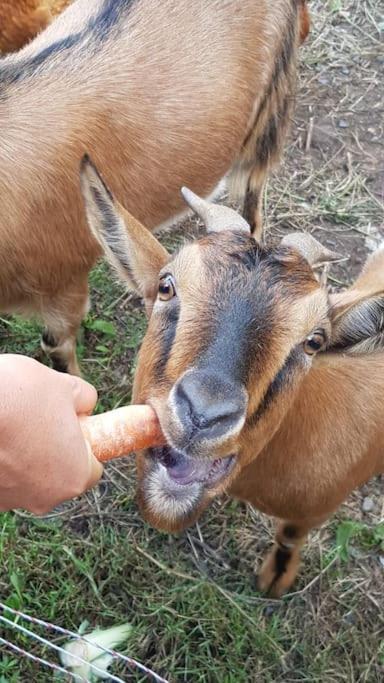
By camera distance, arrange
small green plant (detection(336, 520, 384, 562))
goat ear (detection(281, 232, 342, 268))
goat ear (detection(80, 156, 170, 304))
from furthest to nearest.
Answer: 1. small green plant (detection(336, 520, 384, 562))
2. goat ear (detection(281, 232, 342, 268))
3. goat ear (detection(80, 156, 170, 304))

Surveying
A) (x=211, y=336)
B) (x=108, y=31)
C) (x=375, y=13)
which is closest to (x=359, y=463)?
(x=211, y=336)

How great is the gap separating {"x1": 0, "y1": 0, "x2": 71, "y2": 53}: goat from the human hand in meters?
3.69

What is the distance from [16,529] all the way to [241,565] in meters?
1.17

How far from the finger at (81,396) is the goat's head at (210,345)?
0.24 meters

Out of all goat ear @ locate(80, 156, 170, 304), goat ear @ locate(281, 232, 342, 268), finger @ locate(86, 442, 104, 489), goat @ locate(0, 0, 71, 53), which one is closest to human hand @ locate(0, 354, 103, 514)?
finger @ locate(86, 442, 104, 489)

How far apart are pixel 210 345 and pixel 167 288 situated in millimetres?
382

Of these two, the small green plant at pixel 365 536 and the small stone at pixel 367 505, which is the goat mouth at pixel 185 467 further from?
the small stone at pixel 367 505

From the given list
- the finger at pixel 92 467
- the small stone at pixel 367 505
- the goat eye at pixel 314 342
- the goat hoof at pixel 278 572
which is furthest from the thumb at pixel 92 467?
the small stone at pixel 367 505

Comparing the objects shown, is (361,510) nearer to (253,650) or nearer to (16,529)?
(253,650)

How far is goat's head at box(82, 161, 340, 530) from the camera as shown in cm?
228

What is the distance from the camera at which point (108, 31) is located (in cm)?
389

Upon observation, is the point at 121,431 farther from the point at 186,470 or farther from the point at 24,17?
the point at 24,17

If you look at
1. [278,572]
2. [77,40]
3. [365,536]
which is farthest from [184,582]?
[77,40]

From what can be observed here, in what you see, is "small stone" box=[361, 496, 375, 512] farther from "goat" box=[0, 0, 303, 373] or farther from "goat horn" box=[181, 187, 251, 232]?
"goat horn" box=[181, 187, 251, 232]
